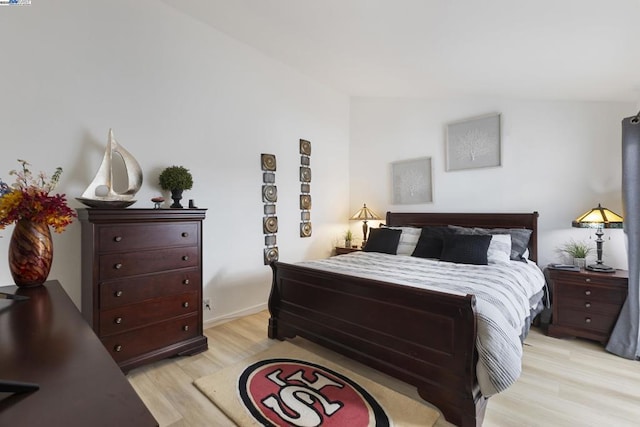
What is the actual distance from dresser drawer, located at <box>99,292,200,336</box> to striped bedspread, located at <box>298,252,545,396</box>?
1.07 meters

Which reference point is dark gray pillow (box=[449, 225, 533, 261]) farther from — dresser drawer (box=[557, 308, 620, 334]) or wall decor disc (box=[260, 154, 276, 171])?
wall decor disc (box=[260, 154, 276, 171])

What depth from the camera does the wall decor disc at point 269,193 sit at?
11.7 ft

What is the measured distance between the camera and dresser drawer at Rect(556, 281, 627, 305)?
257cm

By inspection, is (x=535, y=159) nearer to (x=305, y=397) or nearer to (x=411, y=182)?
(x=411, y=182)

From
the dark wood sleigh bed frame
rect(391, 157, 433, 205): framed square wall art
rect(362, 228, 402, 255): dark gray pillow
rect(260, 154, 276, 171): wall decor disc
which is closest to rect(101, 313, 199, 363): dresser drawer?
the dark wood sleigh bed frame

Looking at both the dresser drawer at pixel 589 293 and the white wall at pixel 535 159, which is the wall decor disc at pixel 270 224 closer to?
the white wall at pixel 535 159

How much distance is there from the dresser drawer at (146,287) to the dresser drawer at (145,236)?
0.24 meters

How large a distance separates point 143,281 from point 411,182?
3440 millimetres

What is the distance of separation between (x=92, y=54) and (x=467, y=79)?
11.4ft

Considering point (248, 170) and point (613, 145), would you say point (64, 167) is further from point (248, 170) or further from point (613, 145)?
point (613, 145)

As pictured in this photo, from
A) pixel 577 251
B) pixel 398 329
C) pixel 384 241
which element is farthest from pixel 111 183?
pixel 577 251

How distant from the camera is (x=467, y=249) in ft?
9.64

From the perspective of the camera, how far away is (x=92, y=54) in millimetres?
2367

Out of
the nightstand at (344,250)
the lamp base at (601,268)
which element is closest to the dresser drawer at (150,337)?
the nightstand at (344,250)
